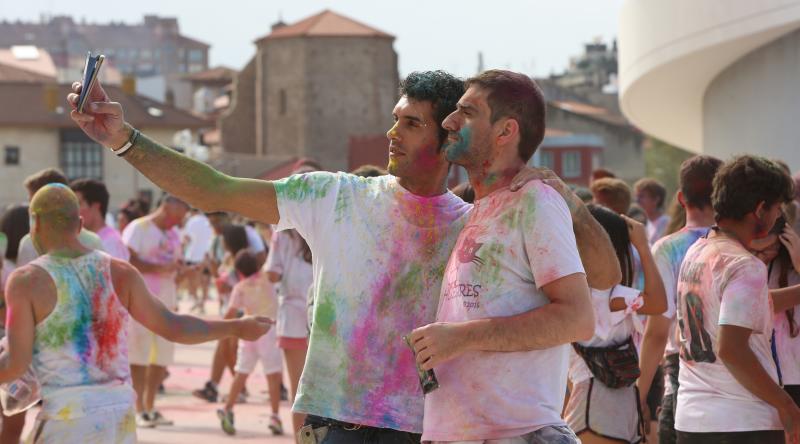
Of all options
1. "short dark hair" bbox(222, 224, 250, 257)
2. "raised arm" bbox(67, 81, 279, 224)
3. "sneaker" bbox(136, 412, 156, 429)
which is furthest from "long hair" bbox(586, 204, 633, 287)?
"short dark hair" bbox(222, 224, 250, 257)

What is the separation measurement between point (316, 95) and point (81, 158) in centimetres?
2094

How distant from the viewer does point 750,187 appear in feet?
17.7

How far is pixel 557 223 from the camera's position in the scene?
3898 mm

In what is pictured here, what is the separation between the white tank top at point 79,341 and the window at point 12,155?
72.1 m

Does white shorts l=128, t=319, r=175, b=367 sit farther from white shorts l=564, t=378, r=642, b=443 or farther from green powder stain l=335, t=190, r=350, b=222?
green powder stain l=335, t=190, r=350, b=222

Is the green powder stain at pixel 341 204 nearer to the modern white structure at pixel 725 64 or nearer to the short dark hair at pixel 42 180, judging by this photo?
the short dark hair at pixel 42 180

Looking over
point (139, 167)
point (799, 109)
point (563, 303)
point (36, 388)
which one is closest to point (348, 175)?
point (139, 167)

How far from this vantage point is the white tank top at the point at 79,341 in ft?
20.2

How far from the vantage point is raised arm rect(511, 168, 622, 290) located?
417 centimetres

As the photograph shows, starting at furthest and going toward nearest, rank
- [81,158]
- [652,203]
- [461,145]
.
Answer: [81,158] < [652,203] < [461,145]

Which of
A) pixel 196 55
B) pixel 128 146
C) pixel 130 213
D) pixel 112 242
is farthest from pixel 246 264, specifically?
pixel 196 55

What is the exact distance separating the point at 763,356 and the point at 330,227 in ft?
6.07

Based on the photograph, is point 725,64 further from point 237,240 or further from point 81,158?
point 81,158

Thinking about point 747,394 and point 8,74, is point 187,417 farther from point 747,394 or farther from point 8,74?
point 8,74
